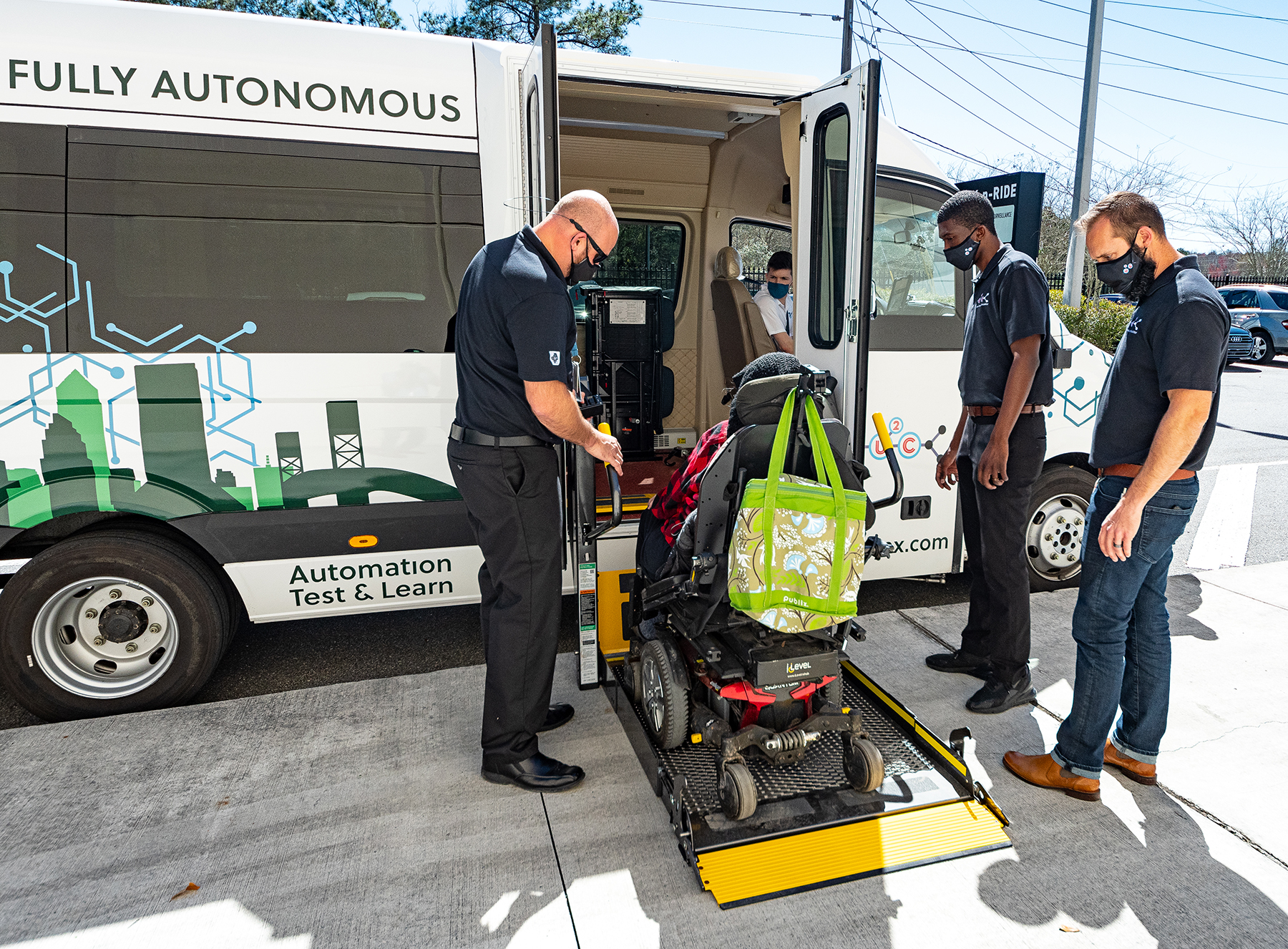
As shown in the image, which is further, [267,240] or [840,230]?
[840,230]

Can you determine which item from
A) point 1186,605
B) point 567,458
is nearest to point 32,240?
point 567,458

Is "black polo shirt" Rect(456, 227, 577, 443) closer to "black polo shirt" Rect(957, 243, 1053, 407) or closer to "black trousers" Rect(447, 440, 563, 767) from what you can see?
"black trousers" Rect(447, 440, 563, 767)

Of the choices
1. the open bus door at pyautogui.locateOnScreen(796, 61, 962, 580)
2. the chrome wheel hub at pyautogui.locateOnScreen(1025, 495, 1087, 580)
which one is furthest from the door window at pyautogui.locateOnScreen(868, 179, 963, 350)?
the chrome wheel hub at pyautogui.locateOnScreen(1025, 495, 1087, 580)

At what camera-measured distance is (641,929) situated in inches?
89.1

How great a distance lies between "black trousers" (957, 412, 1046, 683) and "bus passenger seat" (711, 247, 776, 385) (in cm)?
240

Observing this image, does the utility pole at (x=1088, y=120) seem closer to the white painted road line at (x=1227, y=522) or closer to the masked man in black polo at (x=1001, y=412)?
the white painted road line at (x=1227, y=522)

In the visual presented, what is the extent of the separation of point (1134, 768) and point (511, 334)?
2671 millimetres

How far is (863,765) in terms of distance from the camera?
2682 millimetres

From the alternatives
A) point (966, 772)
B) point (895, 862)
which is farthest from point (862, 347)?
point (895, 862)

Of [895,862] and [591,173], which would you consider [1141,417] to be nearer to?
[895,862]

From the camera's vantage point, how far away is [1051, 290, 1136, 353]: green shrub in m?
13.1

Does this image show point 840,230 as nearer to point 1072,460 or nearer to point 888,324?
point 888,324

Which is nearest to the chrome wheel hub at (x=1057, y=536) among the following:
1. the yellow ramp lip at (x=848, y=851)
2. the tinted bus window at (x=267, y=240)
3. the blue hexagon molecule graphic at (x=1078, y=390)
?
the blue hexagon molecule graphic at (x=1078, y=390)

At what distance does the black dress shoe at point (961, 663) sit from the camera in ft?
12.3
